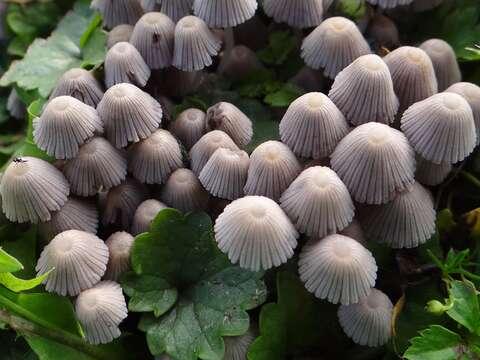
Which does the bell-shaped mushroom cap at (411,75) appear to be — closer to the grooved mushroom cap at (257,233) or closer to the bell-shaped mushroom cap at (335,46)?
the bell-shaped mushroom cap at (335,46)

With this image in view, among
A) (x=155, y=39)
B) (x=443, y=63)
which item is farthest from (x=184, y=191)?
(x=443, y=63)

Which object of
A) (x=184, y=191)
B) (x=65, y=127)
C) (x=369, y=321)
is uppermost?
(x=65, y=127)

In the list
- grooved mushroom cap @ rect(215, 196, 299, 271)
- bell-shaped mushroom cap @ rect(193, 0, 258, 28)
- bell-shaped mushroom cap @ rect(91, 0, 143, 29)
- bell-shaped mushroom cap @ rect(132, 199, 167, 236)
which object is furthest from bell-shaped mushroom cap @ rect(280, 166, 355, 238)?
bell-shaped mushroom cap @ rect(91, 0, 143, 29)

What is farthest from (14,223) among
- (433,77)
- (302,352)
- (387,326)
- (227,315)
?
(433,77)

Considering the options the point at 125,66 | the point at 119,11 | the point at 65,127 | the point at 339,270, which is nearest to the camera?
the point at 339,270

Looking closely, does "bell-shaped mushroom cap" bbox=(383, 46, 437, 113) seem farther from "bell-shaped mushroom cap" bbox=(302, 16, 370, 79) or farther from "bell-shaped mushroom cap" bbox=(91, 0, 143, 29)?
"bell-shaped mushroom cap" bbox=(91, 0, 143, 29)

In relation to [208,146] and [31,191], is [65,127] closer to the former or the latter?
[31,191]
